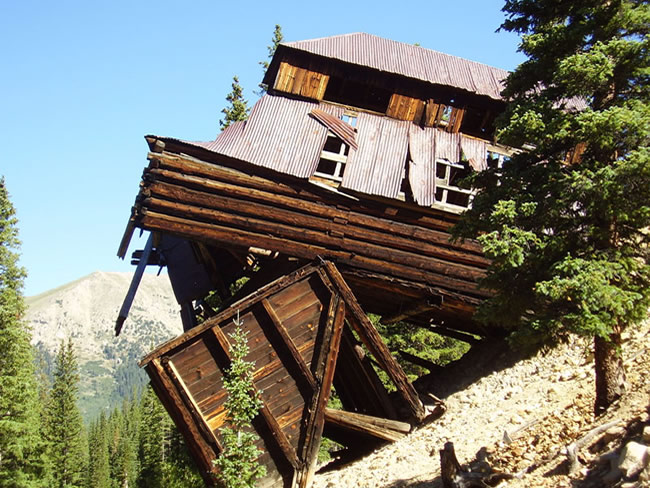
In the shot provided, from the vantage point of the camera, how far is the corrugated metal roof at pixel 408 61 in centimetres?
1627

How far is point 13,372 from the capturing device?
32125 mm

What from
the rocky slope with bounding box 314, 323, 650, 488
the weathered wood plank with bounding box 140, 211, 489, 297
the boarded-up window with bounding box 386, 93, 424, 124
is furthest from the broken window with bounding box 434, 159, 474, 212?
the rocky slope with bounding box 314, 323, 650, 488

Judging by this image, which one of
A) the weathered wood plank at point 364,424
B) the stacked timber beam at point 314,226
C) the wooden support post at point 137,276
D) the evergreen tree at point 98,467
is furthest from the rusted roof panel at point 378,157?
the evergreen tree at point 98,467

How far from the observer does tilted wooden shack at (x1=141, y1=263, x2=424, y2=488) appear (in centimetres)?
1238

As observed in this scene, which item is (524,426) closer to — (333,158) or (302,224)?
A: (302,224)

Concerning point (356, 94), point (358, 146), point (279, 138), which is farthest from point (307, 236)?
point (356, 94)

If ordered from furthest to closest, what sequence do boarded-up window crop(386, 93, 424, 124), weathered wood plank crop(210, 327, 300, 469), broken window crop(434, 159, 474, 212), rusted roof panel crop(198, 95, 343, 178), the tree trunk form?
1. boarded-up window crop(386, 93, 424, 124)
2. broken window crop(434, 159, 474, 212)
3. rusted roof panel crop(198, 95, 343, 178)
4. weathered wood plank crop(210, 327, 300, 469)
5. the tree trunk

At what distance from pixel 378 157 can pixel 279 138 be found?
251 cm

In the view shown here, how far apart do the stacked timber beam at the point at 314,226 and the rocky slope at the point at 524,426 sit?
1.98 m

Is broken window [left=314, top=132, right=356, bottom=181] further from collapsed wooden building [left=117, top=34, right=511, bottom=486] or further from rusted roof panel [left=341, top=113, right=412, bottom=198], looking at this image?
rusted roof panel [left=341, top=113, right=412, bottom=198]

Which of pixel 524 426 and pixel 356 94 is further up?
pixel 356 94

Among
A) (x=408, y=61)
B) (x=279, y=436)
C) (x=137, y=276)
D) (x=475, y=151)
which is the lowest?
(x=279, y=436)

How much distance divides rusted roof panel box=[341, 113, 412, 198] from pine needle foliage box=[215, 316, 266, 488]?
461 centimetres

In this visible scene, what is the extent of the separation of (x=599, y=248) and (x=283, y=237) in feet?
23.9
